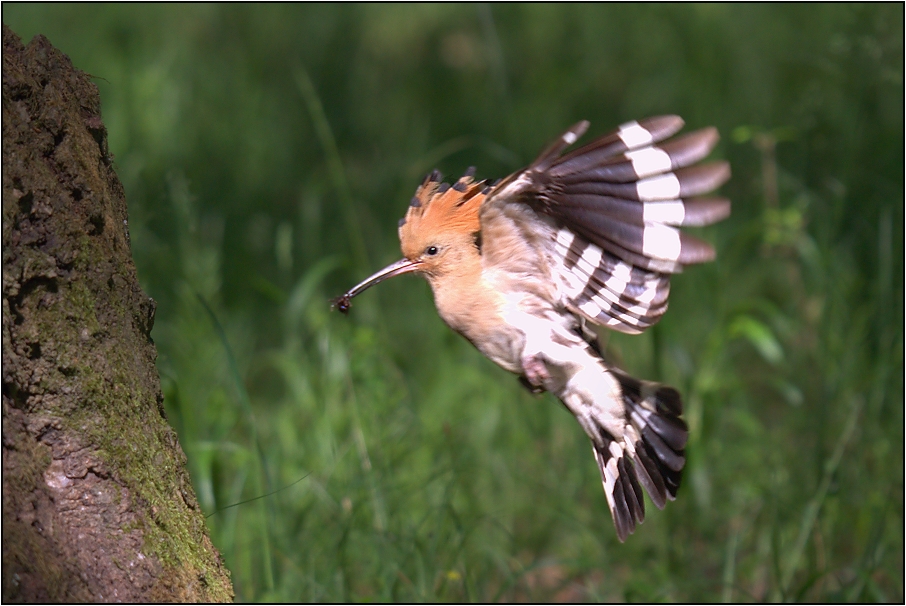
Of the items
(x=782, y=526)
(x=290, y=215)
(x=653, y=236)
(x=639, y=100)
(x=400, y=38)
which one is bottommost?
(x=782, y=526)

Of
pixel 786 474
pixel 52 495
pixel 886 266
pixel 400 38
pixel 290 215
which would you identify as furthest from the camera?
pixel 400 38

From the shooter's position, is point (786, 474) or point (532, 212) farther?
point (786, 474)

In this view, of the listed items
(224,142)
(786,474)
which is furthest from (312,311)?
(786,474)

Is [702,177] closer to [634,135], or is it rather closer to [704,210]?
[704,210]

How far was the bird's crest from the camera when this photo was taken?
218cm

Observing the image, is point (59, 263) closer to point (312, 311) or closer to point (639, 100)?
point (312, 311)

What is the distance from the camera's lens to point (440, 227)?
7.23 ft

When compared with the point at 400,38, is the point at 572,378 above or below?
below

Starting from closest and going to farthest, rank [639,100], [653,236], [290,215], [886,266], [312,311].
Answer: [653,236]
[886,266]
[312,311]
[290,215]
[639,100]

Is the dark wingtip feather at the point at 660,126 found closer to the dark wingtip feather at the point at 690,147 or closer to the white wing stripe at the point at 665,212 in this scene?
the dark wingtip feather at the point at 690,147

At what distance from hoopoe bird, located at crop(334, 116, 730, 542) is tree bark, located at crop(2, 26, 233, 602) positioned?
736mm

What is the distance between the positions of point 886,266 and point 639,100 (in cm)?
266

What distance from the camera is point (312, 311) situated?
384 centimetres

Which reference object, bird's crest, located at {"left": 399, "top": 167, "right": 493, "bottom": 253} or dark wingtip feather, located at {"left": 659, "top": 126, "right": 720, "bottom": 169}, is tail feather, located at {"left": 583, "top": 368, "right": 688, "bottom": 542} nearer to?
bird's crest, located at {"left": 399, "top": 167, "right": 493, "bottom": 253}
